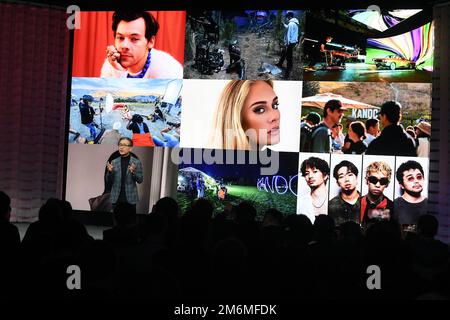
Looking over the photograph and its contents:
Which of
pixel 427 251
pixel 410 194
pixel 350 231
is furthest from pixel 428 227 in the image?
pixel 410 194

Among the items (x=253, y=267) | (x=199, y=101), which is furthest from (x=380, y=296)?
(x=199, y=101)

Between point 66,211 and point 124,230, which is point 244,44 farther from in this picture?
point 124,230

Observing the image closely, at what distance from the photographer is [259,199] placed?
25.1 ft

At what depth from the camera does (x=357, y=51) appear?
7.39 m

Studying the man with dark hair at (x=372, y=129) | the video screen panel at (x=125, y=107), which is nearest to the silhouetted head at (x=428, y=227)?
the man with dark hair at (x=372, y=129)

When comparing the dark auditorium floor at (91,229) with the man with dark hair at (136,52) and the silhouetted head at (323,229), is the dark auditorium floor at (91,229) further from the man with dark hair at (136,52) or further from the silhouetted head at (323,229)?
the silhouetted head at (323,229)

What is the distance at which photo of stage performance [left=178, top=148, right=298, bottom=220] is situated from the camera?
7.55m

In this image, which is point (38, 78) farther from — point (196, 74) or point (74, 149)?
point (196, 74)

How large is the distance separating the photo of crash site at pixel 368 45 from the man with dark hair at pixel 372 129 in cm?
53

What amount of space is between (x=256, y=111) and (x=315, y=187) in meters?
1.25

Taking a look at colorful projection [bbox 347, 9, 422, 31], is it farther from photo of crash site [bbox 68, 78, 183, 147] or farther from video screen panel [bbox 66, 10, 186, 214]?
photo of crash site [bbox 68, 78, 183, 147]

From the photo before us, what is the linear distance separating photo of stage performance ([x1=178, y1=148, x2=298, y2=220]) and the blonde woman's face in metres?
0.22

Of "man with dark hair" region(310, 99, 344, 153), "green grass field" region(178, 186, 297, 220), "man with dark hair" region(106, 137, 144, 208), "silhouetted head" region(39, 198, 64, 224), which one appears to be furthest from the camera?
"man with dark hair" region(106, 137, 144, 208)

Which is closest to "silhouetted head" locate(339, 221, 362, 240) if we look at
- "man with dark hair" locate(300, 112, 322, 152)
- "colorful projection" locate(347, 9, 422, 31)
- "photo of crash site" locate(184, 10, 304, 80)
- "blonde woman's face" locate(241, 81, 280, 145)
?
"man with dark hair" locate(300, 112, 322, 152)
